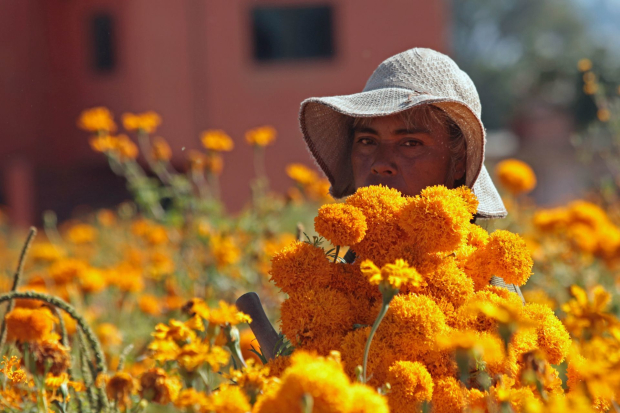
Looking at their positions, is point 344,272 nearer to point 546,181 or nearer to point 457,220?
point 457,220

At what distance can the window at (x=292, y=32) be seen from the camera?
9.91 meters

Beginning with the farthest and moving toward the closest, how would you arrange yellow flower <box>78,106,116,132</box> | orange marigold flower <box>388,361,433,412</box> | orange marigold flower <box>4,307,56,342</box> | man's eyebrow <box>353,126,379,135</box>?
yellow flower <box>78,106,116,132</box>
man's eyebrow <box>353,126,379,135</box>
orange marigold flower <box>4,307,56,342</box>
orange marigold flower <box>388,361,433,412</box>

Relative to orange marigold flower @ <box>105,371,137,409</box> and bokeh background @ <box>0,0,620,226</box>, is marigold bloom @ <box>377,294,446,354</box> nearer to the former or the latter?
orange marigold flower @ <box>105,371,137,409</box>

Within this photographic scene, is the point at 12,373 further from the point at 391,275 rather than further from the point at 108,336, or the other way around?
the point at 108,336

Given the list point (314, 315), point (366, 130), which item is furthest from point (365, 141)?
point (314, 315)

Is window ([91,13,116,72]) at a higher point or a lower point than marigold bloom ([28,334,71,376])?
→ higher

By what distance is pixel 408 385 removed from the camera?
107 cm

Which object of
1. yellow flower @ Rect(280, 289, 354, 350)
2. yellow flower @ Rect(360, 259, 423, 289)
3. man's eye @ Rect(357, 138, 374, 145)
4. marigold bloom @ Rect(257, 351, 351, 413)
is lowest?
yellow flower @ Rect(280, 289, 354, 350)

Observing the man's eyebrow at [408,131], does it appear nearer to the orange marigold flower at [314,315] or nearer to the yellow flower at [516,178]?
the orange marigold flower at [314,315]

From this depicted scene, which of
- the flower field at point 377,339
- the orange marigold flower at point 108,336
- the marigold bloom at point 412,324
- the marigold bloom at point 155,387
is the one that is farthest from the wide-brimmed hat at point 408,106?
the orange marigold flower at point 108,336

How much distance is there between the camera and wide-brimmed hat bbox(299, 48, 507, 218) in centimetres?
160

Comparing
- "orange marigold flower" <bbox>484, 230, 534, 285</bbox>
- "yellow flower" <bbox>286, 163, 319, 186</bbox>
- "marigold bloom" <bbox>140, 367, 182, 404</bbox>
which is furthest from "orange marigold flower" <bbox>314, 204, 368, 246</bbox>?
"yellow flower" <bbox>286, 163, 319, 186</bbox>

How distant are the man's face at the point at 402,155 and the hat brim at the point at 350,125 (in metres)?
0.06

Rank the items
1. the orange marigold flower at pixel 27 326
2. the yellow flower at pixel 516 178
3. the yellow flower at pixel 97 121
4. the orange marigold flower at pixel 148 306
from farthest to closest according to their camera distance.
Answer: the yellow flower at pixel 516 178 → the yellow flower at pixel 97 121 → the orange marigold flower at pixel 148 306 → the orange marigold flower at pixel 27 326
